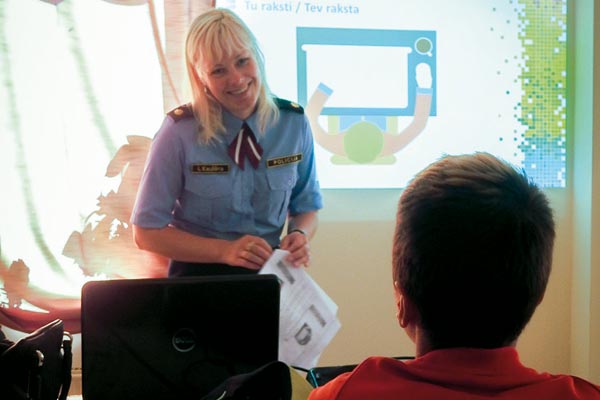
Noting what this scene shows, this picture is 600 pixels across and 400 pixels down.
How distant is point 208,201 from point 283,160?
27cm

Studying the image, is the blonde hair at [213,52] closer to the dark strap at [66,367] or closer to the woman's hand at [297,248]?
the woman's hand at [297,248]

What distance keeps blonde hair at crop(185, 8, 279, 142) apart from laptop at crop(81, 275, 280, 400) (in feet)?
2.93

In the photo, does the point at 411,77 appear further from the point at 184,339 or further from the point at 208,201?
the point at 184,339

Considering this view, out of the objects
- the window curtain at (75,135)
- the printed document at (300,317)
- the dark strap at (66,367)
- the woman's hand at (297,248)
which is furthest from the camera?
the window curtain at (75,135)

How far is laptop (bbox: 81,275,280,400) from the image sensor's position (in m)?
1.01

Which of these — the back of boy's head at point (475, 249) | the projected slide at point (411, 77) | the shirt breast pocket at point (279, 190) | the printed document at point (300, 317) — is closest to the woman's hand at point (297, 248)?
the printed document at point (300, 317)

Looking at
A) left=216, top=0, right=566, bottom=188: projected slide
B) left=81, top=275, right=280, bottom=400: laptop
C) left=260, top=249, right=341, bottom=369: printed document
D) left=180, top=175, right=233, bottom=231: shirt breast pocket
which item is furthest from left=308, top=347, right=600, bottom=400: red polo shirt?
left=216, top=0, right=566, bottom=188: projected slide

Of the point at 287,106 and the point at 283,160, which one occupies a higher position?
the point at 287,106

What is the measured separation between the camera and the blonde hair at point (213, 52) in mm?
1806

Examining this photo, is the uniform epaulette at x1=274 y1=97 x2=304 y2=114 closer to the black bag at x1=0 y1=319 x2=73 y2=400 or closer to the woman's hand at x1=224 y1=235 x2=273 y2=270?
the woman's hand at x1=224 y1=235 x2=273 y2=270

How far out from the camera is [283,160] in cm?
193

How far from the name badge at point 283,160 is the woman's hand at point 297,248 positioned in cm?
25

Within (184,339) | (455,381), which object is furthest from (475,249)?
(184,339)

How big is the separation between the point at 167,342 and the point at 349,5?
1982 millimetres
